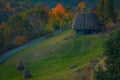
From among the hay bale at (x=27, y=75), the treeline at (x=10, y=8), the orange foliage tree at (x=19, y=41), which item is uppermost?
the treeline at (x=10, y=8)

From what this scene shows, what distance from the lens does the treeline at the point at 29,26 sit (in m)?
121

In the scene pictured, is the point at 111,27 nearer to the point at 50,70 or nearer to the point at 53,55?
the point at 53,55

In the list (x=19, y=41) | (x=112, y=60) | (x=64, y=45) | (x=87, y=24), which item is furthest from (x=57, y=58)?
(x=112, y=60)

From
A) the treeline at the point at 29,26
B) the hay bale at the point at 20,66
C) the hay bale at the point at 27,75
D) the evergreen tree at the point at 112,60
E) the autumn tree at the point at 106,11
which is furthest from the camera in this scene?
the treeline at the point at 29,26

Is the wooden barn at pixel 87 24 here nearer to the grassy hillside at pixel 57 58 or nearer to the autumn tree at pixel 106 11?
the autumn tree at pixel 106 11

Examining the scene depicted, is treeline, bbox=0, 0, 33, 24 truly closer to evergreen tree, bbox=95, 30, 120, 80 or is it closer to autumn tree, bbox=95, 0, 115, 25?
autumn tree, bbox=95, 0, 115, 25

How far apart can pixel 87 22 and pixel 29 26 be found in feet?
97.5

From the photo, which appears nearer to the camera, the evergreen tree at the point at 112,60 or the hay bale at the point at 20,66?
the evergreen tree at the point at 112,60

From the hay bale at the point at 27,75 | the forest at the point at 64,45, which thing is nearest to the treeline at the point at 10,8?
the forest at the point at 64,45

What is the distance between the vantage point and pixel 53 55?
308ft

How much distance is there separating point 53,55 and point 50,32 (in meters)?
34.0

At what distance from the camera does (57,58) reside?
91.1 metres

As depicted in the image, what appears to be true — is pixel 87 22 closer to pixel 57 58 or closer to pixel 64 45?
pixel 64 45

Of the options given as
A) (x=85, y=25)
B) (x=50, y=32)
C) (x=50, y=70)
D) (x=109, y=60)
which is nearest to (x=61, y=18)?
(x=50, y=32)
